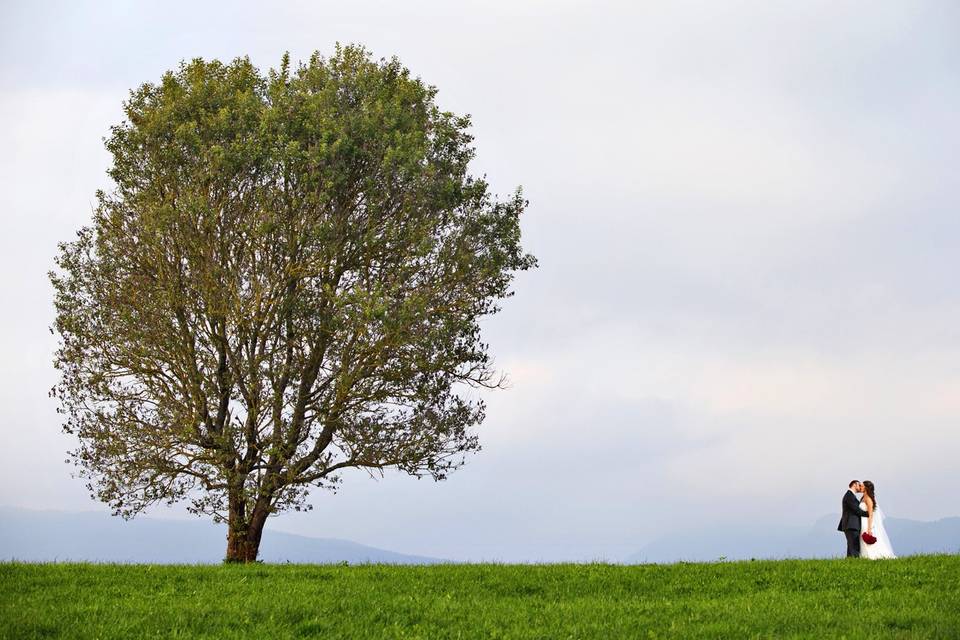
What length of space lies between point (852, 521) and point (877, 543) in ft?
3.17

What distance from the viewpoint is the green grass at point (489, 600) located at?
55.8ft

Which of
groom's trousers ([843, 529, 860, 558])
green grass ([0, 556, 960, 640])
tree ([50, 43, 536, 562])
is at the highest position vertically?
tree ([50, 43, 536, 562])

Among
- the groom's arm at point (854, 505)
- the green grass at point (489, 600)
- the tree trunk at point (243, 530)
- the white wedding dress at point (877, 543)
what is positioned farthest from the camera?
the tree trunk at point (243, 530)

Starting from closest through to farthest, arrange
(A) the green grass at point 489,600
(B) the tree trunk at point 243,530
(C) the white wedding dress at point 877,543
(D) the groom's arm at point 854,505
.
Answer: (A) the green grass at point 489,600 < (C) the white wedding dress at point 877,543 < (D) the groom's arm at point 854,505 < (B) the tree trunk at point 243,530

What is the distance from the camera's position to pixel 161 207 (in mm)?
29609

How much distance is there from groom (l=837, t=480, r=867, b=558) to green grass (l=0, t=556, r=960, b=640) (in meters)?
3.29

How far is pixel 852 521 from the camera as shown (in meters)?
28.7

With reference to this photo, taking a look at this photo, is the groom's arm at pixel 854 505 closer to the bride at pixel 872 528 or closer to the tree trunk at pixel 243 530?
the bride at pixel 872 528

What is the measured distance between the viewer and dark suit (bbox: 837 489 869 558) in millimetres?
28656

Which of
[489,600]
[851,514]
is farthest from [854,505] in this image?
[489,600]

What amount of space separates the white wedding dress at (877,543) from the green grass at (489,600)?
9.56 ft

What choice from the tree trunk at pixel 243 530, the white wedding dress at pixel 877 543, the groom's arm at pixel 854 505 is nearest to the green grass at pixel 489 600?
the white wedding dress at pixel 877 543

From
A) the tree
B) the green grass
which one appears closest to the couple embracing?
the green grass

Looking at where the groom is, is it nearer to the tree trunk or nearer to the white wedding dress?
the white wedding dress
